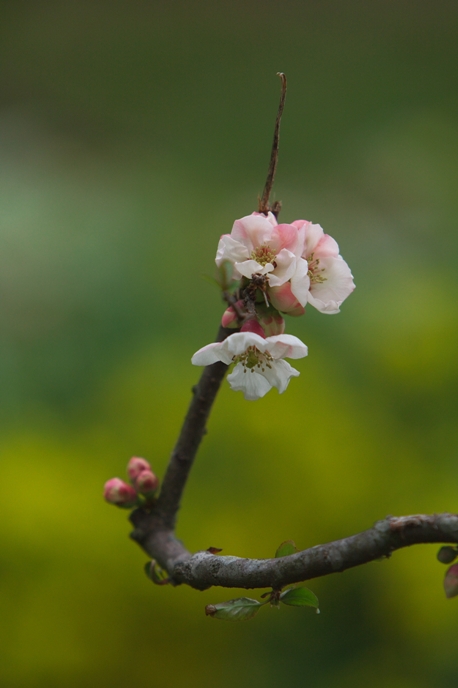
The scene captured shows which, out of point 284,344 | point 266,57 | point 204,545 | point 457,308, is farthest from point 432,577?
point 266,57

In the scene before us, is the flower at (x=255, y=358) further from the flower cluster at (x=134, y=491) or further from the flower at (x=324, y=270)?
the flower cluster at (x=134, y=491)

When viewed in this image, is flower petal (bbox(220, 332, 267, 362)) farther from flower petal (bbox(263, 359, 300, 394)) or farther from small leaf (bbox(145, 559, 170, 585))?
small leaf (bbox(145, 559, 170, 585))

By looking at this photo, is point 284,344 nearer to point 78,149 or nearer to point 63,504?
point 63,504

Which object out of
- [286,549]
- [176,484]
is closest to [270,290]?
[286,549]

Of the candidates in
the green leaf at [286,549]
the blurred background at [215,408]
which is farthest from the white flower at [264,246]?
the blurred background at [215,408]

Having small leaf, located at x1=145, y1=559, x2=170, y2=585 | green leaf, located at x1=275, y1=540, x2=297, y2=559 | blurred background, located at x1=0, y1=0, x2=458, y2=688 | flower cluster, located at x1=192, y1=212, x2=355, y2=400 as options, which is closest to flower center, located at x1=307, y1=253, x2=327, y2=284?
flower cluster, located at x1=192, y1=212, x2=355, y2=400

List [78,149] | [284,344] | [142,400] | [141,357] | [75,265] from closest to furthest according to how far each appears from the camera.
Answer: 1. [284,344]
2. [142,400]
3. [141,357]
4. [75,265]
5. [78,149]
